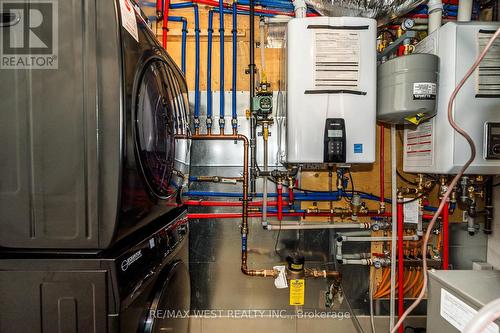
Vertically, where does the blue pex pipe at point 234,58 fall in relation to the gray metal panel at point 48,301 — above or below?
above

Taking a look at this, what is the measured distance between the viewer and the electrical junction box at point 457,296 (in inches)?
24.1

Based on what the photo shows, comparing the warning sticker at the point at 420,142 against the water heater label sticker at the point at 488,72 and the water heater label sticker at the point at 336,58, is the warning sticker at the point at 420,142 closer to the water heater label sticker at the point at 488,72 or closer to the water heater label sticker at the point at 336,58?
the water heater label sticker at the point at 488,72

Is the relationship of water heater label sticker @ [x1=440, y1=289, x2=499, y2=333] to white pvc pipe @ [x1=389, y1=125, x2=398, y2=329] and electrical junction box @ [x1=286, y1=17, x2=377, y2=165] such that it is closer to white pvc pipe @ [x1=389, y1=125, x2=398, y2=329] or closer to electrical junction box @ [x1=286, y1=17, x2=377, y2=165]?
electrical junction box @ [x1=286, y1=17, x2=377, y2=165]

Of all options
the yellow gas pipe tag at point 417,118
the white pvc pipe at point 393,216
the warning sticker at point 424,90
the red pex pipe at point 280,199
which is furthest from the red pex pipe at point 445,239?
the red pex pipe at point 280,199

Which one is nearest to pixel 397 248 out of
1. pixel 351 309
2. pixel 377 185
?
pixel 377 185

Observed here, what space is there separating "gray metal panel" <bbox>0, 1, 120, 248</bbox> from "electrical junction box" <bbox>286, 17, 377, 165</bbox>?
950mm

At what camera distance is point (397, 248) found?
1611mm

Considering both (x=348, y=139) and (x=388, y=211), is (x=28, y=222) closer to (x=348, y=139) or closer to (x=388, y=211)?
(x=348, y=139)

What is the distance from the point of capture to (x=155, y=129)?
2.48 feet

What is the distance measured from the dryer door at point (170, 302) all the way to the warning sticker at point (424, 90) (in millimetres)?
1419

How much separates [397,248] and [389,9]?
147 cm

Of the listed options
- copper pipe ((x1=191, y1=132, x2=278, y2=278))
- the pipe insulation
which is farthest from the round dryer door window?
the pipe insulation

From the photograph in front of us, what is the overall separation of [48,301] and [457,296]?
1056 mm

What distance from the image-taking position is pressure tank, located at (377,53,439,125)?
1.23 metres
